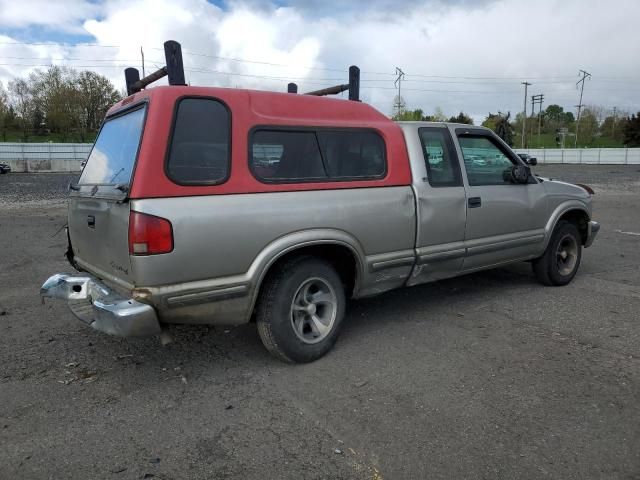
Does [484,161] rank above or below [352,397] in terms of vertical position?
above

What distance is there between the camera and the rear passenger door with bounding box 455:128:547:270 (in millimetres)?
4895

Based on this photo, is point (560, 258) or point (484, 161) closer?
point (484, 161)

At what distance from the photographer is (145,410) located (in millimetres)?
3236

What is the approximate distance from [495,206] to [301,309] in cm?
239

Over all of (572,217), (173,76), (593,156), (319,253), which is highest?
(593,156)

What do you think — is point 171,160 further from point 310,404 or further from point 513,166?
point 513,166

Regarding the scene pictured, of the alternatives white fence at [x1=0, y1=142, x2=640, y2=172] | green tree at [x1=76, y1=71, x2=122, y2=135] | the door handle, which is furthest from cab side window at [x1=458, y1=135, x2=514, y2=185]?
green tree at [x1=76, y1=71, x2=122, y2=135]

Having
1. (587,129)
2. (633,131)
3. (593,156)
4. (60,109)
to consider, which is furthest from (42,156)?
(587,129)

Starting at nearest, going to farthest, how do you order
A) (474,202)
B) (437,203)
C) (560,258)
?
(437,203)
(474,202)
(560,258)

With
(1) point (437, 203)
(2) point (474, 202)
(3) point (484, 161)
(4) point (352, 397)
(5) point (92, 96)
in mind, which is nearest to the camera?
(4) point (352, 397)

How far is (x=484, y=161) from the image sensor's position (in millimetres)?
5145

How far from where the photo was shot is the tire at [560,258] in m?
5.78

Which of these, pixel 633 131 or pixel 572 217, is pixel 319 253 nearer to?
pixel 572 217

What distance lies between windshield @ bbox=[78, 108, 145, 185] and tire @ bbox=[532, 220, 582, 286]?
454cm
